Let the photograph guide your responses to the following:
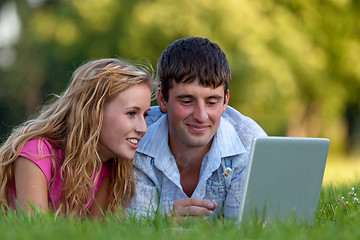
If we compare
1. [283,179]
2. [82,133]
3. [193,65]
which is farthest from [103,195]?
[283,179]

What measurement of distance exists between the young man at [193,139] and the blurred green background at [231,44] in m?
10.7

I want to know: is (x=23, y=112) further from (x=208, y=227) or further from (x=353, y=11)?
(x=208, y=227)

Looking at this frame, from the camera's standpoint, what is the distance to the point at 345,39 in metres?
18.0

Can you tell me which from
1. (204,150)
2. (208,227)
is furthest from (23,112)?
(208,227)

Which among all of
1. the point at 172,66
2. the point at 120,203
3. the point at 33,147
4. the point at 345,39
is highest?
the point at 345,39

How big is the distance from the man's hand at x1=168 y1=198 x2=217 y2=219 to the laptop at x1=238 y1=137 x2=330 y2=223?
0.44 metres

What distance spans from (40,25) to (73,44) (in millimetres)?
1913

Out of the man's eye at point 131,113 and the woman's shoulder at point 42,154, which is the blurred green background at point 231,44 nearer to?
the man's eye at point 131,113

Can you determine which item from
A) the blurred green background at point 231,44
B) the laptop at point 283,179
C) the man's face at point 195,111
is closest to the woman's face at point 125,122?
the man's face at point 195,111

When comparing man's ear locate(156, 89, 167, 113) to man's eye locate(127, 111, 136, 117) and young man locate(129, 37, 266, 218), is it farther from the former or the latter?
man's eye locate(127, 111, 136, 117)

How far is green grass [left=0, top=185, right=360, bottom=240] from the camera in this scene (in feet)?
7.18

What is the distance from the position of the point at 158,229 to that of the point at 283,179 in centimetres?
70

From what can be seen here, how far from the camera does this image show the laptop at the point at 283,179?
2449mm

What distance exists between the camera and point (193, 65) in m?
3.69
